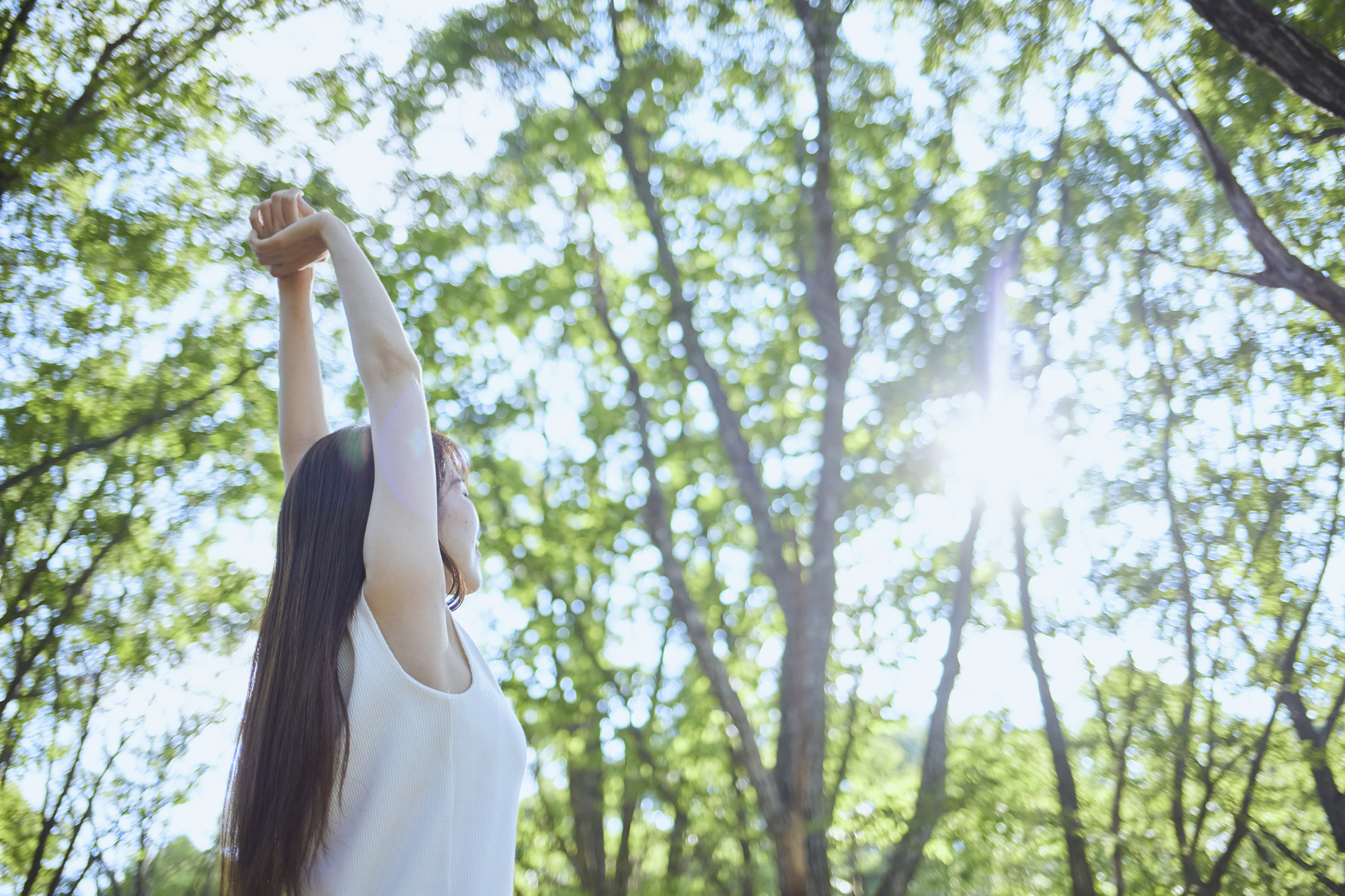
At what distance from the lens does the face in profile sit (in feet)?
5.32

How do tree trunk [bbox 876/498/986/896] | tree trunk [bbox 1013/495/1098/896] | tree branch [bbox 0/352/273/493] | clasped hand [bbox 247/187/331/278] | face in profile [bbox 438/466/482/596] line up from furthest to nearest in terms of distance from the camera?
tree trunk [bbox 876/498/986/896] < tree trunk [bbox 1013/495/1098/896] < tree branch [bbox 0/352/273/493] < clasped hand [bbox 247/187/331/278] < face in profile [bbox 438/466/482/596]

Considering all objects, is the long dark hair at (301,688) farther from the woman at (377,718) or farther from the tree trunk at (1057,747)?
the tree trunk at (1057,747)

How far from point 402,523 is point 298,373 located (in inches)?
33.9

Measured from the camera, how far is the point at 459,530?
1.63 meters

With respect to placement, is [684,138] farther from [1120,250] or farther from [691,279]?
[1120,250]

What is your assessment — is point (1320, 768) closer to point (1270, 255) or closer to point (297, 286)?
point (1270, 255)

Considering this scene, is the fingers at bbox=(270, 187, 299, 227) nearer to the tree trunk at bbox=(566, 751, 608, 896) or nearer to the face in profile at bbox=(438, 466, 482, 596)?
the face in profile at bbox=(438, 466, 482, 596)

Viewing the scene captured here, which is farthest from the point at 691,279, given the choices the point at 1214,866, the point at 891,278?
the point at 1214,866

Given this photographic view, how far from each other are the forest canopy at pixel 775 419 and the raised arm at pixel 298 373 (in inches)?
108

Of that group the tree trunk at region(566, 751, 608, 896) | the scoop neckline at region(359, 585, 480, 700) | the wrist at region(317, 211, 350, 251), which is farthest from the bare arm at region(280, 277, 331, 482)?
the tree trunk at region(566, 751, 608, 896)

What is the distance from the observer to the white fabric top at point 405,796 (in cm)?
127

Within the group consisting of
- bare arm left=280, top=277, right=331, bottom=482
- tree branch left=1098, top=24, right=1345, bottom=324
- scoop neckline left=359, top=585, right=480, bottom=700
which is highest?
tree branch left=1098, top=24, right=1345, bottom=324

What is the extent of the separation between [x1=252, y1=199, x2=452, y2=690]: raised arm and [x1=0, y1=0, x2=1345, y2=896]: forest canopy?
2.65 meters

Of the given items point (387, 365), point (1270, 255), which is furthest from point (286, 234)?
point (1270, 255)
